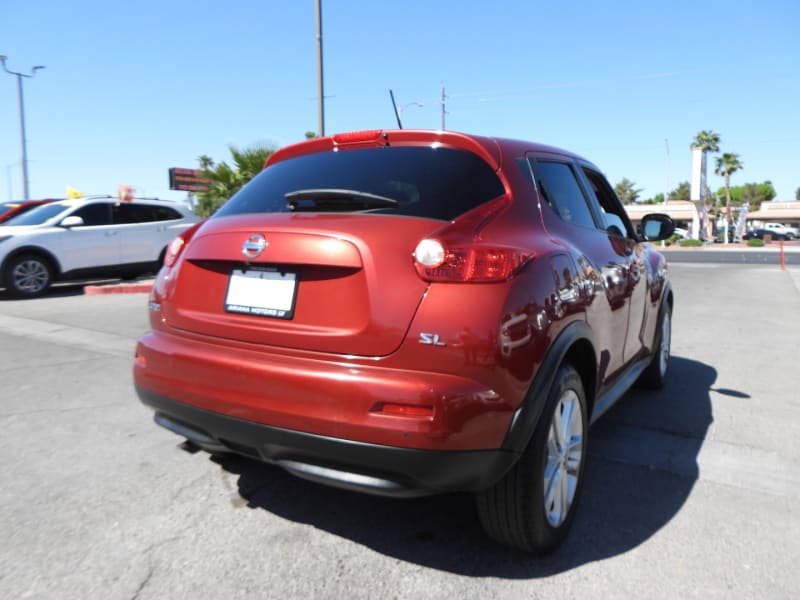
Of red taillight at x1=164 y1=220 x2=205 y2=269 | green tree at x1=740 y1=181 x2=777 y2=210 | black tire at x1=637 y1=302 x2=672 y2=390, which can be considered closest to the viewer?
red taillight at x1=164 y1=220 x2=205 y2=269

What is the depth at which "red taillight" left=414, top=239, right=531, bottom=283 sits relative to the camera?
81.0 inches

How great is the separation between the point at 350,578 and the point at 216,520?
2.41 feet

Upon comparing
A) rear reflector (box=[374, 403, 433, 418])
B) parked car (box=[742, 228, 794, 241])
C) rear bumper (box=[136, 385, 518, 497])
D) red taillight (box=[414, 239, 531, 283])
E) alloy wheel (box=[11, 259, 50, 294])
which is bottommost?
parked car (box=[742, 228, 794, 241])

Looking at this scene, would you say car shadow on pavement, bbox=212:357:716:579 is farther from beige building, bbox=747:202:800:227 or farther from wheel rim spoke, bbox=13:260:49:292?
beige building, bbox=747:202:800:227

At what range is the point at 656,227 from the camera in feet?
14.6

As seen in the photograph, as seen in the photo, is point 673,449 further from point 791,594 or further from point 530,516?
point 530,516

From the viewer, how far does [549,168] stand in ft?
9.80

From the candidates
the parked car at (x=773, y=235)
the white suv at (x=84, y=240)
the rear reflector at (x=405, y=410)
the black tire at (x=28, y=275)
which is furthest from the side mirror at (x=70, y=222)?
the parked car at (x=773, y=235)

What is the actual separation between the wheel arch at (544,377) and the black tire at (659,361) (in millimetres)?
2126

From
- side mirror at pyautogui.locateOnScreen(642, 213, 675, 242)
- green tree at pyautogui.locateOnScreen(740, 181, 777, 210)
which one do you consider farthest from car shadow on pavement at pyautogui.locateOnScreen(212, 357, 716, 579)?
green tree at pyautogui.locateOnScreen(740, 181, 777, 210)

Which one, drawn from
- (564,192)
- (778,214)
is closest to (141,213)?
(564,192)

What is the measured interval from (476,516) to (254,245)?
150 centimetres

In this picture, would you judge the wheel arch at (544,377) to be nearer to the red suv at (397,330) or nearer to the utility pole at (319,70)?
the red suv at (397,330)

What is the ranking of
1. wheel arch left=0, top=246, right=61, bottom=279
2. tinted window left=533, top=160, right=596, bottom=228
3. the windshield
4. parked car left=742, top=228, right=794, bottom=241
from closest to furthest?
tinted window left=533, top=160, right=596, bottom=228
wheel arch left=0, top=246, right=61, bottom=279
the windshield
parked car left=742, top=228, right=794, bottom=241
